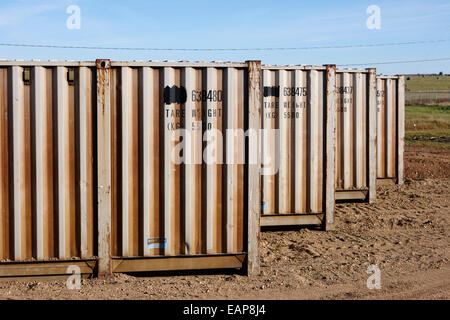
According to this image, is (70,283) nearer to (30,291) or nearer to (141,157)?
(30,291)

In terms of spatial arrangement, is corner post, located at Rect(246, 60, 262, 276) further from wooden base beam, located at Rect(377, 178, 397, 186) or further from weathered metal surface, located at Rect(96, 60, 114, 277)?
wooden base beam, located at Rect(377, 178, 397, 186)

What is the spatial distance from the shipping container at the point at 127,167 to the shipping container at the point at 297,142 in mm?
2652

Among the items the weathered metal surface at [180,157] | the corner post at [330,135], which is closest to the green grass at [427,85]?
the corner post at [330,135]

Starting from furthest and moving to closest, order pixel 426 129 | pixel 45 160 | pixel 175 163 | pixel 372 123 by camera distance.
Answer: pixel 426 129
pixel 372 123
pixel 175 163
pixel 45 160

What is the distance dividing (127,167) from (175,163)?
0.60 meters

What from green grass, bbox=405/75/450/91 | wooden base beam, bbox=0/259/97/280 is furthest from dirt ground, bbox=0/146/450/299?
green grass, bbox=405/75/450/91

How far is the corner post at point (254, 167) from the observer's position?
6.84 metres

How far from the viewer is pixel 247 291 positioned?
6.54m

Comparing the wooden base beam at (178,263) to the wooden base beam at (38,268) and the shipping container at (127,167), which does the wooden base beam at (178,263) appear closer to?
the shipping container at (127,167)

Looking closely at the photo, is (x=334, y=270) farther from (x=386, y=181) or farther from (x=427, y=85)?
(x=427, y=85)

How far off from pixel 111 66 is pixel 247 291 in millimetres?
3187

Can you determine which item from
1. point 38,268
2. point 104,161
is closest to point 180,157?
point 104,161

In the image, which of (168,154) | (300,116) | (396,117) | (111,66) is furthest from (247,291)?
(396,117)

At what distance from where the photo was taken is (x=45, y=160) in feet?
21.5
